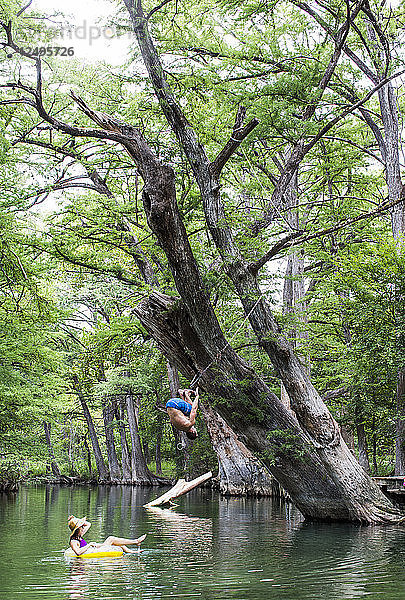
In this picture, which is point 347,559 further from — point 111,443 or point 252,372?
point 111,443

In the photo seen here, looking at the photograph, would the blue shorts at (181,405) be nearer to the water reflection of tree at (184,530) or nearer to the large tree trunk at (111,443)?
the water reflection of tree at (184,530)

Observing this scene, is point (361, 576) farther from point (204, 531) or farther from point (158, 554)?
point (204, 531)

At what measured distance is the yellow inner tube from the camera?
962 cm

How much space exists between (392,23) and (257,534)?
1234 centimetres

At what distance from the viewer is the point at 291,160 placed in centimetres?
1278

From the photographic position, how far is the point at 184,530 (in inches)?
534

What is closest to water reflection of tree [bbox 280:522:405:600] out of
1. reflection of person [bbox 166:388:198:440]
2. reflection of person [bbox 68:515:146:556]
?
reflection of person [bbox 166:388:198:440]

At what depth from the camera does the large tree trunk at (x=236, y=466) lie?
945 inches

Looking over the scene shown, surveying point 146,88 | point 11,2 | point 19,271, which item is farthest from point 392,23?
point 19,271

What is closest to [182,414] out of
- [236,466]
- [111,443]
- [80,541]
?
[80,541]

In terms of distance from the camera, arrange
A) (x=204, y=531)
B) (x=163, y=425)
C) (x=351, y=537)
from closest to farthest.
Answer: (x=351, y=537) → (x=204, y=531) → (x=163, y=425)

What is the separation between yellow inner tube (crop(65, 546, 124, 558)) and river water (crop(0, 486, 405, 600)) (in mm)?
167

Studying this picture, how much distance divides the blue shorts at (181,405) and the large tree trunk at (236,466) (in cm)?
1433

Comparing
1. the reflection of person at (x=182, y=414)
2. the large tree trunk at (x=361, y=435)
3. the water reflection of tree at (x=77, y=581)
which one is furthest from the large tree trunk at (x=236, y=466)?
the water reflection of tree at (x=77, y=581)
